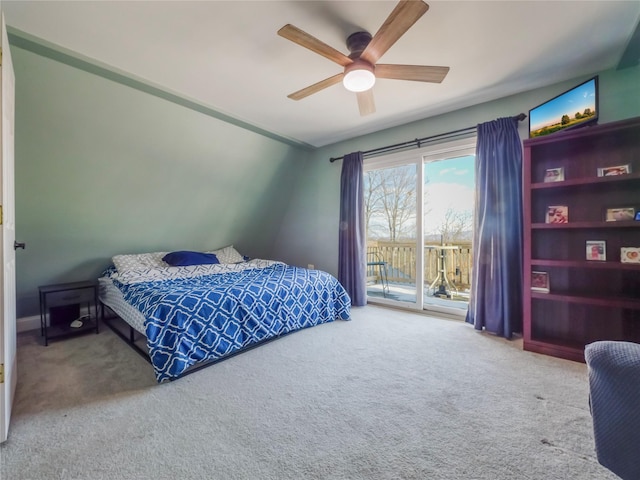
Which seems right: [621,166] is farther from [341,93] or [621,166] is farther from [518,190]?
[341,93]

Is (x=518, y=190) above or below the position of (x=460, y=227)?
above

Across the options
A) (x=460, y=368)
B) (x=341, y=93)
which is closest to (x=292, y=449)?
(x=460, y=368)

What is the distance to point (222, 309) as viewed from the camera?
7.39ft

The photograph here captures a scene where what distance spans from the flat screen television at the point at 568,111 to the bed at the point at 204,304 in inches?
101

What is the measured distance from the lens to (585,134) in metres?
2.17

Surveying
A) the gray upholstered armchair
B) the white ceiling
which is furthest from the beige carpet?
the white ceiling

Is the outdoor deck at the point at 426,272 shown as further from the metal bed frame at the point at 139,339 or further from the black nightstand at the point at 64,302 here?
the black nightstand at the point at 64,302

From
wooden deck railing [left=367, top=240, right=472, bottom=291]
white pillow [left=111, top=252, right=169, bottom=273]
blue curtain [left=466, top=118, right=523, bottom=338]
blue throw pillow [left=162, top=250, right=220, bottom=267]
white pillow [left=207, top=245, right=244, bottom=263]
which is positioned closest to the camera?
blue curtain [left=466, top=118, right=523, bottom=338]

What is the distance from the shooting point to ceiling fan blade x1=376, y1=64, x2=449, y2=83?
6.19 feet

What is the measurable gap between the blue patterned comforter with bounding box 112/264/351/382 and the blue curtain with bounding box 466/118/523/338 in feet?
4.97

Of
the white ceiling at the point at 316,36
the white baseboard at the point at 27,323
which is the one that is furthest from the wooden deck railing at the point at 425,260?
the white baseboard at the point at 27,323

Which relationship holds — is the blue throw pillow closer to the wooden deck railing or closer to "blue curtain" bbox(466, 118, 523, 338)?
the wooden deck railing

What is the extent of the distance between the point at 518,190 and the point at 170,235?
4.30 m

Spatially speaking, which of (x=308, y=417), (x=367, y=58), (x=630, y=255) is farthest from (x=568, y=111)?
(x=308, y=417)
